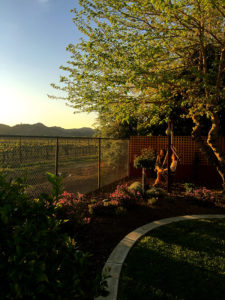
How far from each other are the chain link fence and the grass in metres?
1.94

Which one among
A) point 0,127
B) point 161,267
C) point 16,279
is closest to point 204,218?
point 161,267

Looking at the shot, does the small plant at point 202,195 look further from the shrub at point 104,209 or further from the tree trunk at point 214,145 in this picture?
the shrub at point 104,209

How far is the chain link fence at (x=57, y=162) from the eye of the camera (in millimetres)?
4613

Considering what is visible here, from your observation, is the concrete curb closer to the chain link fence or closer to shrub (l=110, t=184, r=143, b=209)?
shrub (l=110, t=184, r=143, b=209)

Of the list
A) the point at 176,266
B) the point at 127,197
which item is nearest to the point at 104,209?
the point at 127,197

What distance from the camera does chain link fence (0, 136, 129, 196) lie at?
4.61 metres

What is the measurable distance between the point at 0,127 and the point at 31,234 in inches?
3278

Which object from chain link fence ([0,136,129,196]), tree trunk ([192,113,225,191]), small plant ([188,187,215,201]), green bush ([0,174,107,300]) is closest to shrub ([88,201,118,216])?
chain link fence ([0,136,129,196])

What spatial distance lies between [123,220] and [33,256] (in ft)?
13.0

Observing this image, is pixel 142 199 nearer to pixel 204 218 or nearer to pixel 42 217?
pixel 204 218

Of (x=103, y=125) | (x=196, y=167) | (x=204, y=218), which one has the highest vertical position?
(x=103, y=125)

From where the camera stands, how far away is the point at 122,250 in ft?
11.9

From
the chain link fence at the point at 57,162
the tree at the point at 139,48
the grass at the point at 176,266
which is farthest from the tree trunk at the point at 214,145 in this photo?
the chain link fence at the point at 57,162

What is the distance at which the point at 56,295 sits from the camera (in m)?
1.28
